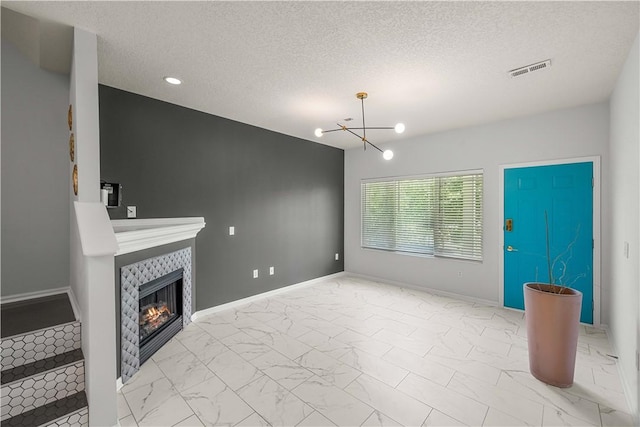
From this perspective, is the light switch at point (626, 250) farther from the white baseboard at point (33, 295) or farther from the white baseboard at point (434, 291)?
the white baseboard at point (33, 295)

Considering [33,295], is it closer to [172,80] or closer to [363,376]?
[172,80]

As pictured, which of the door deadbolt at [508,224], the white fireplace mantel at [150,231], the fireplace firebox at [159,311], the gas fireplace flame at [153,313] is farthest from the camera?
the door deadbolt at [508,224]

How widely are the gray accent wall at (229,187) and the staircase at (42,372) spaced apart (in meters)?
1.27

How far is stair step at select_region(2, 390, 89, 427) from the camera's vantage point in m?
1.63

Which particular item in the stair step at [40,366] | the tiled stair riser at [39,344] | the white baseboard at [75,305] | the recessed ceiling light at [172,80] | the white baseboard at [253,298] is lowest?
the white baseboard at [253,298]

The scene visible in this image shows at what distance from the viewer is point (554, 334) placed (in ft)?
7.50

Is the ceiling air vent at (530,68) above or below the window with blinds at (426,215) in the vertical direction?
above

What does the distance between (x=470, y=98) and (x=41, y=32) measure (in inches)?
154

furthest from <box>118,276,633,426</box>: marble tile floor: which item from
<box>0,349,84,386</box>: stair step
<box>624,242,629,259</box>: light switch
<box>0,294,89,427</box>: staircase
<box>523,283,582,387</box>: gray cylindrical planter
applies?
<box>624,242,629,259</box>: light switch

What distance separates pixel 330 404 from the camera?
2082 mm

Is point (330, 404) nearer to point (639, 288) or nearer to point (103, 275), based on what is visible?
point (103, 275)

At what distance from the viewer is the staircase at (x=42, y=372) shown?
167 cm

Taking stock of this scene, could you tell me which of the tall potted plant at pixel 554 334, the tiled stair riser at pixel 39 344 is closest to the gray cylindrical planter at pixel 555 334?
the tall potted plant at pixel 554 334

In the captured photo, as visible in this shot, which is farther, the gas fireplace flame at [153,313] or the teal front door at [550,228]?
the teal front door at [550,228]
